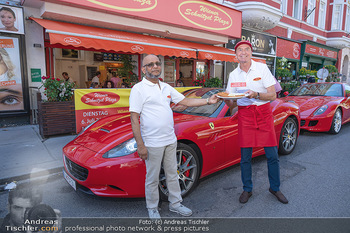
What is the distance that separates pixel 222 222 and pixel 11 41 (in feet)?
24.7

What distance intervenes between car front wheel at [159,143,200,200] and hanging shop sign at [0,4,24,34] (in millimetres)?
6647

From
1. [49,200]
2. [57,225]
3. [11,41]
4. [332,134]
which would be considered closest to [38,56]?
[11,41]

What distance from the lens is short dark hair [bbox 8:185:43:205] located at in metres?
2.99

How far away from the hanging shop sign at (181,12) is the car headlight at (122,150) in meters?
6.00

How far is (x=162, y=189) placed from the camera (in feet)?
9.27

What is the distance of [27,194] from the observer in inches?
125

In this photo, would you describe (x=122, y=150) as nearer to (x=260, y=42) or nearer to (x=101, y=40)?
(x=101, y=40)

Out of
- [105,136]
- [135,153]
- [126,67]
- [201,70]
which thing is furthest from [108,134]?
[201,70]

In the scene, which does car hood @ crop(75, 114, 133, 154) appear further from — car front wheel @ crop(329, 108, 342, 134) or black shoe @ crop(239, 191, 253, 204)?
car front wheel @ crop(329, 108, 342, 134)

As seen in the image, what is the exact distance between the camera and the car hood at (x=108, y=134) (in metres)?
2.82

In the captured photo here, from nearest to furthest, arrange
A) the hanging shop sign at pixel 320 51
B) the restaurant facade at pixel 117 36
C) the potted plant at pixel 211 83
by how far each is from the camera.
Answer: the restaurant facade at pixel 117 36 → the potted plant at pixel 211 83 → the hanging shop sign at pixel 320 51

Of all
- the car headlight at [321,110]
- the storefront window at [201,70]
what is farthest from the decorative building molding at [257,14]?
the car headlight at [321,110]

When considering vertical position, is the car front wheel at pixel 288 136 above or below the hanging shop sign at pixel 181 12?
below

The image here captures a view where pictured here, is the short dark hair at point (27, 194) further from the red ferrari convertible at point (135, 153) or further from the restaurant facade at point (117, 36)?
the restaurant facade at point (117, 36)
